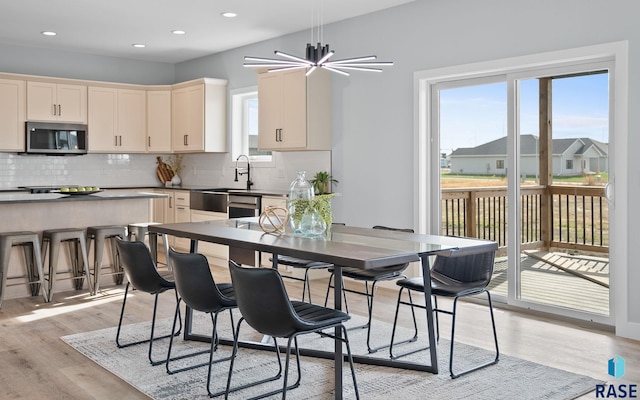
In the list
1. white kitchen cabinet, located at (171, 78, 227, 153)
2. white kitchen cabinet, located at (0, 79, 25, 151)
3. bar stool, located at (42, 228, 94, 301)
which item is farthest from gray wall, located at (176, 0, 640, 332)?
white kitchen cabinet, located at (0, 79, 25, 151)

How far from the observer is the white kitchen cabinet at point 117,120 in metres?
8.52

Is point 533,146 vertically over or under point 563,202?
over

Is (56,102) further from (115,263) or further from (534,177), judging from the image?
(534,177)

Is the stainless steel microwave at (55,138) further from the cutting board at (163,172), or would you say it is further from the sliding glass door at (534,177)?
the sliding glass door at (534,177)

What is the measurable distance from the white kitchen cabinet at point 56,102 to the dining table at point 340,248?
15.2 ft

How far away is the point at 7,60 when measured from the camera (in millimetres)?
8125

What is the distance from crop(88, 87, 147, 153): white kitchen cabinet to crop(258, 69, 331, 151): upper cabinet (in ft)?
8.56

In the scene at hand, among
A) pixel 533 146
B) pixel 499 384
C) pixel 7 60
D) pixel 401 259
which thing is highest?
pixel 7 60

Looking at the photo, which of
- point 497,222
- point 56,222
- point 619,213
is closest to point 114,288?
point 56,222

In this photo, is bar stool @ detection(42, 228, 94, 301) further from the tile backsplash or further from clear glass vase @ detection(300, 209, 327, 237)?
clear glass vase @ detection(300, 209, 327, 237)

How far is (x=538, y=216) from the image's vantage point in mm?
5219

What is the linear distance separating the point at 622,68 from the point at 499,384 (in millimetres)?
2454

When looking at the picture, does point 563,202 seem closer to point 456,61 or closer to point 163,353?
point 456,61

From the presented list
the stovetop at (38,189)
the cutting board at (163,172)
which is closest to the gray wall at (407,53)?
the cutting board at (163,172)
